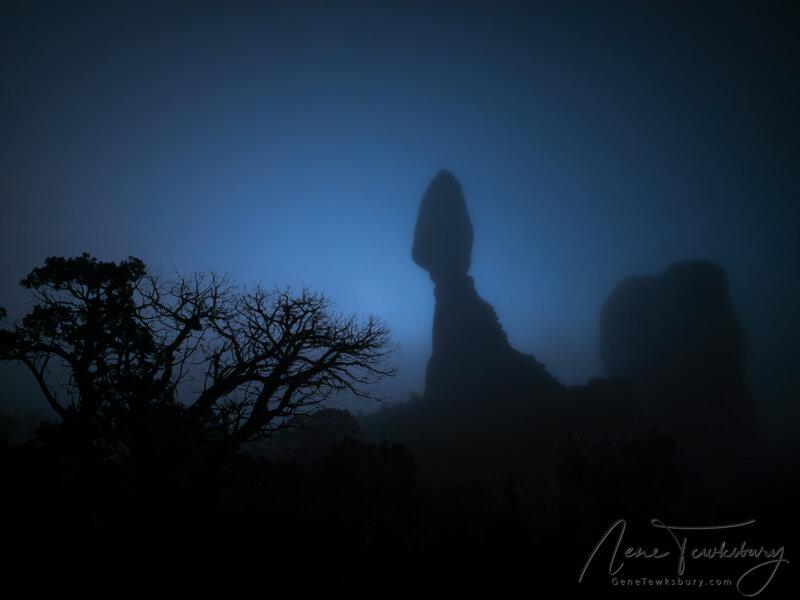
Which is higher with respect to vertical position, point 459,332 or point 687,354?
point 459,332

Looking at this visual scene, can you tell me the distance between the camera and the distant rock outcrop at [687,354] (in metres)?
40.0

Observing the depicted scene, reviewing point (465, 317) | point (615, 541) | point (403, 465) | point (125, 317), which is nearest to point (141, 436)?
point (125, 317)

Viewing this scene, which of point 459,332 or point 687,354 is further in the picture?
point 459,332

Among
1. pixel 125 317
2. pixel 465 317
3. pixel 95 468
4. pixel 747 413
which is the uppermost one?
pixel 465 317

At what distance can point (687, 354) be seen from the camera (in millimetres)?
43375

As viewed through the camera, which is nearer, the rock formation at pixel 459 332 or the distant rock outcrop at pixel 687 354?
the rock formation at pixel 459 332

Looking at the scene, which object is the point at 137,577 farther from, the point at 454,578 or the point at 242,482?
the point at 454,578

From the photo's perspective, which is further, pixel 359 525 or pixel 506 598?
pixel 359 525

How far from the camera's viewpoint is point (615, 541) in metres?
8.64

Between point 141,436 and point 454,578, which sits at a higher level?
point 141,436

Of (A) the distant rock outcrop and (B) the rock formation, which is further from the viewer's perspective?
(A) the distant rock outcrop

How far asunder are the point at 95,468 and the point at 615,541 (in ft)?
43.3

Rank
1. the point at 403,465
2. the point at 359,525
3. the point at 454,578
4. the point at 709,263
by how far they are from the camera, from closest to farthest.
A: 1. the point at 454,578
2. the point at 359,525
3. the point at 403,465
4. the point at 709,263

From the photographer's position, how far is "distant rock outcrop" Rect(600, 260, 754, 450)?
1574 inches
